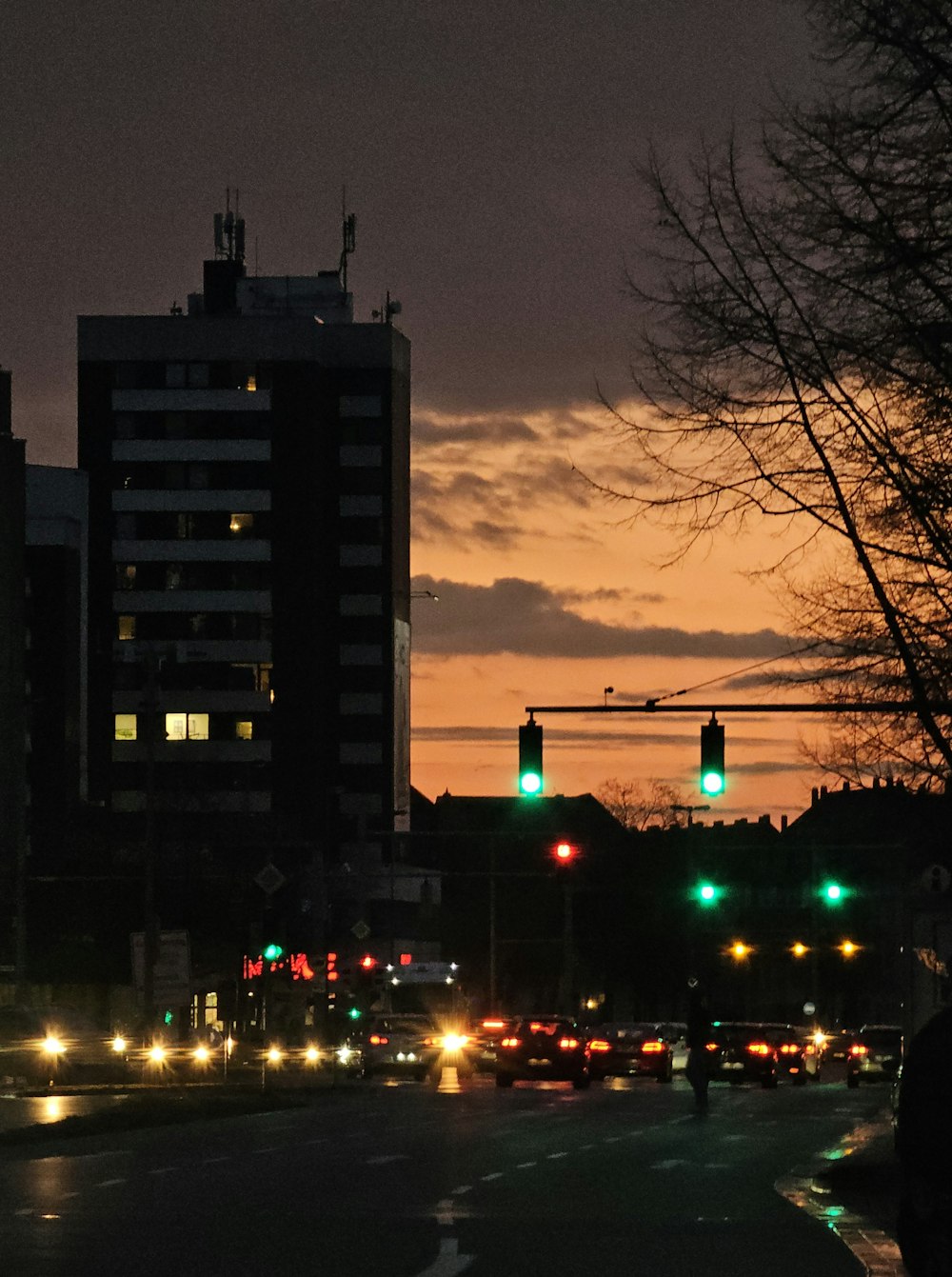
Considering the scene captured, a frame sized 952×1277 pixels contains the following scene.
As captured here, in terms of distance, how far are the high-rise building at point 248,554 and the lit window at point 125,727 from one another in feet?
0.40

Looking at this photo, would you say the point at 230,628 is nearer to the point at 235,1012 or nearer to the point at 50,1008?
the point at 235,1012

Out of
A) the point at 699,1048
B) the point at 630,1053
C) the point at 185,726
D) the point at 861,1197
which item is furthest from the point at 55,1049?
the point at 185,726

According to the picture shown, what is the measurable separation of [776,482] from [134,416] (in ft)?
387

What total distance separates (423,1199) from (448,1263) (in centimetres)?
544

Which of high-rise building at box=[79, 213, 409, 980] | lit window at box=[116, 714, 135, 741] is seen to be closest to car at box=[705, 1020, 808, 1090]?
high-rise building at box=[79, 213, 409, 980]

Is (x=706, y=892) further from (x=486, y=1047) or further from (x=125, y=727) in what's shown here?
(x=125, y=727)

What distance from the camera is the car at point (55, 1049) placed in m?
49.2

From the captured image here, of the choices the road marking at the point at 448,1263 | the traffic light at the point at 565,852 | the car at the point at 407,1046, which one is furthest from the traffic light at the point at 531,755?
the car at the point at 407,1046

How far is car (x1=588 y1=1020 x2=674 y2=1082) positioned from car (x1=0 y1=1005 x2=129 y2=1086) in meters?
13.0

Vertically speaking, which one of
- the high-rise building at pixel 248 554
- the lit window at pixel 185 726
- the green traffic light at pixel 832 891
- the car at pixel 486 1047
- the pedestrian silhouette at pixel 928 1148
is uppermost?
the high-rise building at pixel 248 554

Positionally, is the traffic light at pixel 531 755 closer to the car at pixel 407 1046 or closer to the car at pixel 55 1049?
the car at pixel 55 1049

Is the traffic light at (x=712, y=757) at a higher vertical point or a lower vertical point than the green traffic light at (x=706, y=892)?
higher

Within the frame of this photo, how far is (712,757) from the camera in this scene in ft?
108

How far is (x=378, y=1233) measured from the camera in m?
18.2
